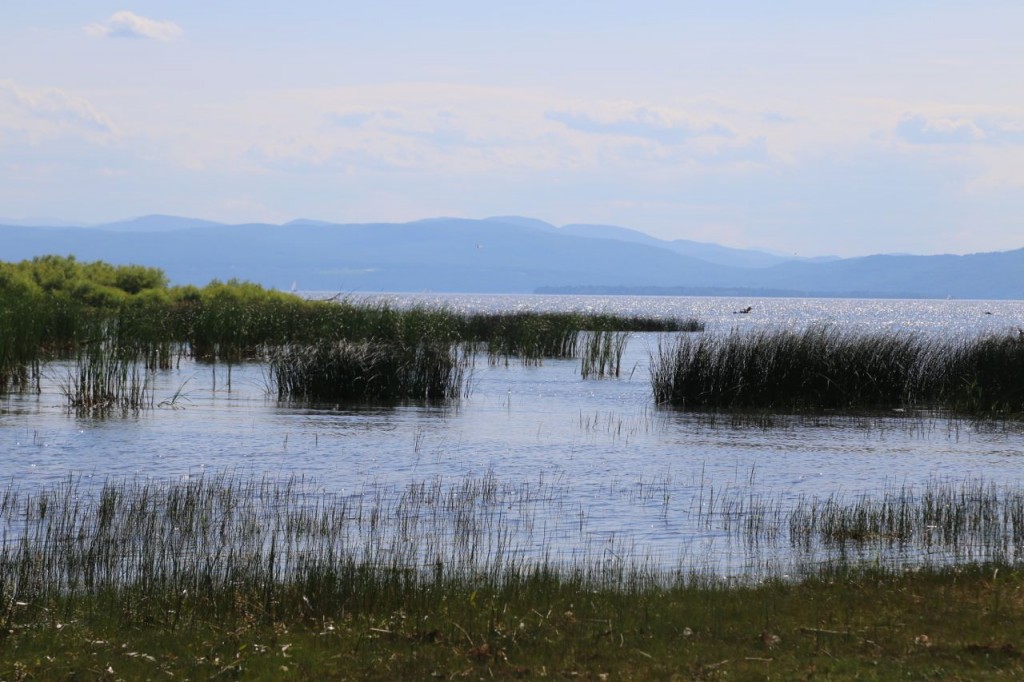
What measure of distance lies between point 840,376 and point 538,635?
22486 mm

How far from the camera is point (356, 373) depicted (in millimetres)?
29453

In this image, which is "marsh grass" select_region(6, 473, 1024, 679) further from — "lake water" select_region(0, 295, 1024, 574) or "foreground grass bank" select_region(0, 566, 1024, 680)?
"lake water" select_region(0, 295, 1024, 574)

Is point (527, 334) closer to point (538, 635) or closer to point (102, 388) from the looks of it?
point (102, 388)

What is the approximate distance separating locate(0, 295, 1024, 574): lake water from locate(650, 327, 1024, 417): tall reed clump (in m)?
1.50

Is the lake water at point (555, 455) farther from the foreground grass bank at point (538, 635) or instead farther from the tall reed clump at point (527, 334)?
the tall reed clump at point (527, 334)

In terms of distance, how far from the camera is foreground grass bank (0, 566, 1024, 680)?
7871 millimetres

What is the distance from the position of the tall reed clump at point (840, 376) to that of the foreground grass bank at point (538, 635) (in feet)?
62.7

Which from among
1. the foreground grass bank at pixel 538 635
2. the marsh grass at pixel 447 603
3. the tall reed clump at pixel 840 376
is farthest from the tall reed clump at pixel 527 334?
the foreground grass bank at pixel 538 635

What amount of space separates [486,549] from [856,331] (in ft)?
68.9

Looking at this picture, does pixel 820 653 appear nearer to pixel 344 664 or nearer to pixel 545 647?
pixel 545 647

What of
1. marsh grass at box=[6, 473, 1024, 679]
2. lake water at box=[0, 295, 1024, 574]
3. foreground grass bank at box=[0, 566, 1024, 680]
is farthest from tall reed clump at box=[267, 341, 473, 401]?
foreground grass bank at box=[0, 566, 1024, 680]

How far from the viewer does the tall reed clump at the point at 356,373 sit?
29375 millimetres

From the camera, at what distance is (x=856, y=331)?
31438 mm

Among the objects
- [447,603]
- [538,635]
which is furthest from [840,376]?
[538,635]
